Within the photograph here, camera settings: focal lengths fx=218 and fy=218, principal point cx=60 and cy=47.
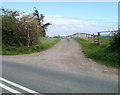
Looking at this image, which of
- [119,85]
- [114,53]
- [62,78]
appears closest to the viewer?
[119,85]

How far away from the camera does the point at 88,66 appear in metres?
11.8

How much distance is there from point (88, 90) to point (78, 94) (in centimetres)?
59

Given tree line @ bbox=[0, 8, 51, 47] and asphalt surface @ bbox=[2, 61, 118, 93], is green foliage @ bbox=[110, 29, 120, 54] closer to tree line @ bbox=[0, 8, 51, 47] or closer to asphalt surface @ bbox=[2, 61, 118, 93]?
asphalt surface @ bbox=[2, 61, 118, 93]

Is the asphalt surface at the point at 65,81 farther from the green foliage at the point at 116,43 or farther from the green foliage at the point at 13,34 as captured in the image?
the green foliage at the point at 13,34

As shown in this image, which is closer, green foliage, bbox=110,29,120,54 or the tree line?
green foliage, bbox=110,29,120,54

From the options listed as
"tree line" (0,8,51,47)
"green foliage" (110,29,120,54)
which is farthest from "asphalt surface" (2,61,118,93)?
"tree line" (0,8,51,47)

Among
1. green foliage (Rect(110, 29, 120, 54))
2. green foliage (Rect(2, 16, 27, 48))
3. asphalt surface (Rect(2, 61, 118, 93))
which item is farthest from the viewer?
green foliage (Rect(2, 16, 27, 48))

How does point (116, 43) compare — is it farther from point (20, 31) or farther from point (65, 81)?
point (20, 31)

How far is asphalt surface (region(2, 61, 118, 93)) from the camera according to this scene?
7393mm

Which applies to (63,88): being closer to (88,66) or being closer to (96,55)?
(88,66)

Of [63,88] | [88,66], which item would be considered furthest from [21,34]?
[63,88]

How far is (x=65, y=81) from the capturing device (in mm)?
8555

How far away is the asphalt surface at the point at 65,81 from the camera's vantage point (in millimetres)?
7393

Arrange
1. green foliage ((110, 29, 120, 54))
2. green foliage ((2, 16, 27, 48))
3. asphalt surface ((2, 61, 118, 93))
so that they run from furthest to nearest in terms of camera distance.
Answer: green foliage ((2, 16, 27, 48))
green foliage ((110, 29, 120, 54))
asphalt surface ((2, 61, 118, 93))
